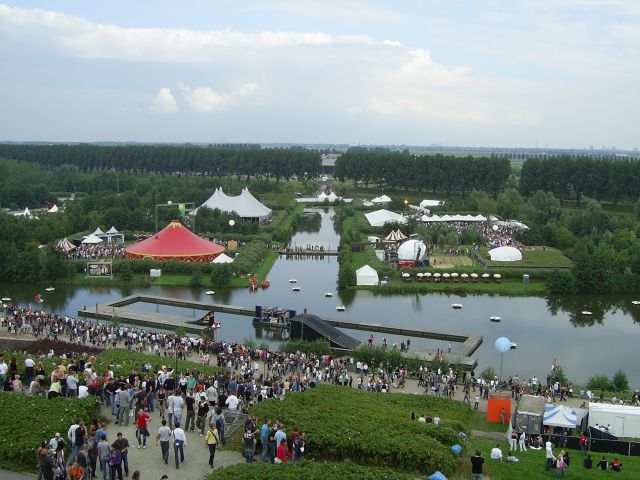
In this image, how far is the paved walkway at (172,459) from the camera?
504 inches

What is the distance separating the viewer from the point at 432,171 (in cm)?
9369

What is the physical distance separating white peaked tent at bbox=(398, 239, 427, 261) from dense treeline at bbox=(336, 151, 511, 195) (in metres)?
45.9

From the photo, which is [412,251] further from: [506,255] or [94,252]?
[94,252]

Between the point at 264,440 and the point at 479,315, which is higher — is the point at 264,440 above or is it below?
above

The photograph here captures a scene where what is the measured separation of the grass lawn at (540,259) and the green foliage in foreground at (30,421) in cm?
3581

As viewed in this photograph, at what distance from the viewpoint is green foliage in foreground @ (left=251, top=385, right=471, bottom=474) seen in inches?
531

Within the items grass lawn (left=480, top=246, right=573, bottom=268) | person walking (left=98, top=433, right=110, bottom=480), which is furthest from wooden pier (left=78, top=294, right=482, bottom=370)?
person walking (left=98, top=433, right=110, bottom=480)

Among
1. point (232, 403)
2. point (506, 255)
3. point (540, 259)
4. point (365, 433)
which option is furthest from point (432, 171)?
point (365, 433)

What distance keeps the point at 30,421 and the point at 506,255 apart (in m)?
38.1

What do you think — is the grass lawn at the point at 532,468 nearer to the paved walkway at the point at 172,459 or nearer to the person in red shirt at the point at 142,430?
the paved walkway at the point at 172,459

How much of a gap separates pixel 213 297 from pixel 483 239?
2617cm

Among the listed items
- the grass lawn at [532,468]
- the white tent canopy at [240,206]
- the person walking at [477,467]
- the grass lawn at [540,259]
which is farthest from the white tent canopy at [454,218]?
the person walking at [477,467]

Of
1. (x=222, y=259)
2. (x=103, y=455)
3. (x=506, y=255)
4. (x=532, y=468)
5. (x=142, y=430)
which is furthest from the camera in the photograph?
(x=506, y=255)

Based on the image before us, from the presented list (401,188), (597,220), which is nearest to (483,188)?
(401,188)
